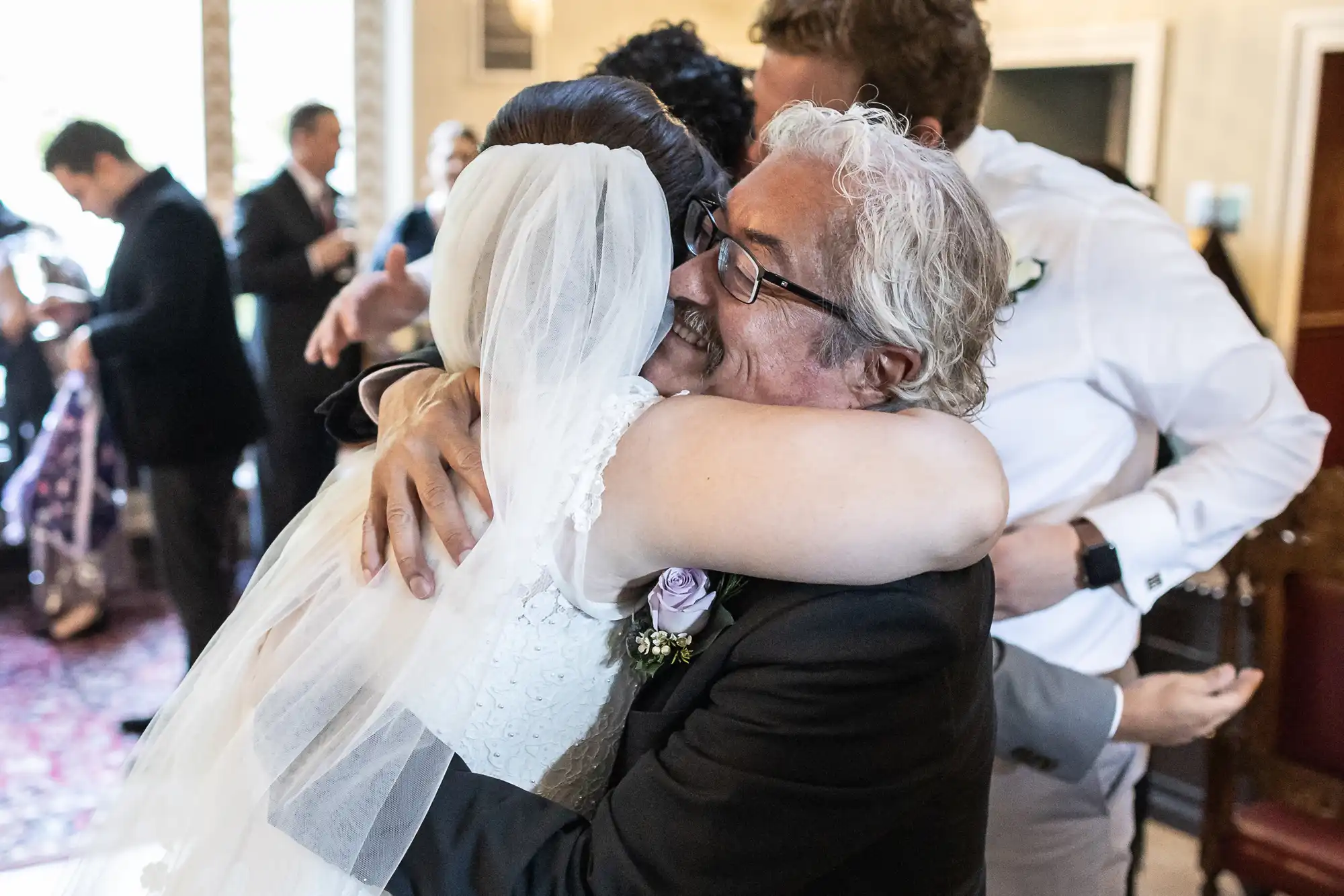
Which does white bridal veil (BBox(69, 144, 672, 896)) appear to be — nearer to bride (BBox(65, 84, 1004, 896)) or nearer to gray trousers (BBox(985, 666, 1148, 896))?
bride (BBox(65, 84, 1004, 896))

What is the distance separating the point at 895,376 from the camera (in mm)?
1086

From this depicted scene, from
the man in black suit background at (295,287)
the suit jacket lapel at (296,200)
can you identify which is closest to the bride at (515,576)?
the man in black suit background at (295,287)

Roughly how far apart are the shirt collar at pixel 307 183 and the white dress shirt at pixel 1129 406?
3254mm

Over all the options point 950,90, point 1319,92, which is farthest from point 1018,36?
point 950,90

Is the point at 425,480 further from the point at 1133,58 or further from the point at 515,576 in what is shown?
the point at 1133,58

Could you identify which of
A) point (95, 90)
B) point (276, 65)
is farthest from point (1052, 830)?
point (95, 90)

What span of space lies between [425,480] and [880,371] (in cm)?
44

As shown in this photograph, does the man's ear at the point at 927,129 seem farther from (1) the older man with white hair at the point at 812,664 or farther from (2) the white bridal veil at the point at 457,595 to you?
(2) the white bridal veil at the point at 457,595

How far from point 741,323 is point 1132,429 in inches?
33.5

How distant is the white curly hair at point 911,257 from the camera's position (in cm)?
104

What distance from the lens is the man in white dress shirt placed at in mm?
1547

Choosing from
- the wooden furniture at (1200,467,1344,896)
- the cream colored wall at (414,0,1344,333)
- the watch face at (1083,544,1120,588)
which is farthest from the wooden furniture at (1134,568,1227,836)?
the cream colored wall at (414,0,1344,333)

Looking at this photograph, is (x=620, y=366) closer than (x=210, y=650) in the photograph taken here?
Yes

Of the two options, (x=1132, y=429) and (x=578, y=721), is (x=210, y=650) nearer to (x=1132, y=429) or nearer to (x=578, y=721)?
(x=578, y=721)
